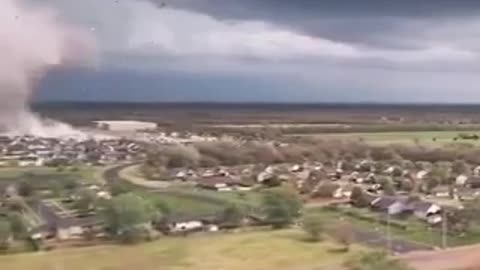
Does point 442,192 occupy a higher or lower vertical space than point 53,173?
lower

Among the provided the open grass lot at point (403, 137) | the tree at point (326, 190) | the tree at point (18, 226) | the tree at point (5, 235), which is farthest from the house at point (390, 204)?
the open grass lot at point (403, 137)

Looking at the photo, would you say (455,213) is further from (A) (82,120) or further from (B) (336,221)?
(A) (82,120)

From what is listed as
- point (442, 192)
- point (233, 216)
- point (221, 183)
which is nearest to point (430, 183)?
point (442, 192)

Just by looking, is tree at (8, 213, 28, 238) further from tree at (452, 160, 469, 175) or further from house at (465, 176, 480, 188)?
tree at (452, 160, 469, 175)

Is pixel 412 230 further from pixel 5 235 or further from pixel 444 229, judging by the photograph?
pixel 5 235

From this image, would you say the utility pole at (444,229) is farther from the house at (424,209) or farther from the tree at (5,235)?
the tree at (5,235)

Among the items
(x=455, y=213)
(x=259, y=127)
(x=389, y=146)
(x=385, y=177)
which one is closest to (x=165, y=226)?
(x=455, y=213)

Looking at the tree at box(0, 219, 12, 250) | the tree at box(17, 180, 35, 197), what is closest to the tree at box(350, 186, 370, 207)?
the tree at box(17, 180, 35, 197)
